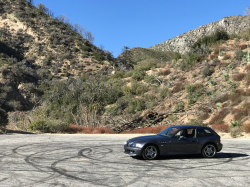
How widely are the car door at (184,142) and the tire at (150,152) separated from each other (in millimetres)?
629

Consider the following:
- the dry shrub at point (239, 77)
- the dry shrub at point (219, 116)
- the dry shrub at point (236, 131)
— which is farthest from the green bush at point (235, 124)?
the dry shrub at point (239, 77)

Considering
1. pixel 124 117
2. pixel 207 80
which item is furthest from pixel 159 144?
pixel 207 80

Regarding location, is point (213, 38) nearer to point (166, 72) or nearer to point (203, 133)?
point (166, 72)

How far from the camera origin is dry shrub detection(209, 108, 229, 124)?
24.8m

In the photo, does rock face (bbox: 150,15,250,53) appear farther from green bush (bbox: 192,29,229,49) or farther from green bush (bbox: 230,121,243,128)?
green bush (bbox: 230,121,243,128)

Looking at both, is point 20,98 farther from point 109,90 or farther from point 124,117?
point 124,117

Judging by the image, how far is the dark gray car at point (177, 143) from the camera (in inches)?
366

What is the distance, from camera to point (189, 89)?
3222 cm

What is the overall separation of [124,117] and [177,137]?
19522 millimetres

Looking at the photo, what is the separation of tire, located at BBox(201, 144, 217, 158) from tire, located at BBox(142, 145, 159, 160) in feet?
6.44

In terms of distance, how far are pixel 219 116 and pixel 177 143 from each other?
57.0 feet

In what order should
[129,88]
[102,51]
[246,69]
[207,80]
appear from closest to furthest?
1. [246,69]
2. [207,80]
3. [129,88]
4. [102,51]

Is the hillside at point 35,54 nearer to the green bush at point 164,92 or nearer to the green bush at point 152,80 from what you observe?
the green bush at point 152,80

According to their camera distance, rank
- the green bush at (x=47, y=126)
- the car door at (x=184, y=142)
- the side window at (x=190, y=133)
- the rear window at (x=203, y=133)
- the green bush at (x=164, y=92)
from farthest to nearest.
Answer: the green bush at (x=164, y=92), the green bush at (x=47, y=126), the rear window at (x=203, y=133), the side window at (x=190, y=133), the car door at (x=184, y=142)
